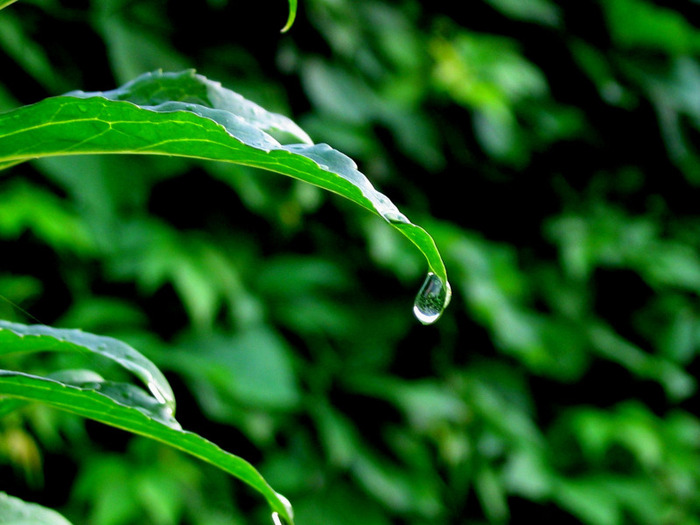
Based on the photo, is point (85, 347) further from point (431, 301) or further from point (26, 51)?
point (26, 51)

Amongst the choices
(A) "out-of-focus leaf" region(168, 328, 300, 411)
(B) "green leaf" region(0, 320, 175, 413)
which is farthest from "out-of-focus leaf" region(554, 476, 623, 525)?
(B) "green leaf" region(0, 320, 175, 413)

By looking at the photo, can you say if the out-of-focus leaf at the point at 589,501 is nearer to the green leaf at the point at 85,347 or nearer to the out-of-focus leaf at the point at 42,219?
the out-of-focus leaf at the point at 42,219

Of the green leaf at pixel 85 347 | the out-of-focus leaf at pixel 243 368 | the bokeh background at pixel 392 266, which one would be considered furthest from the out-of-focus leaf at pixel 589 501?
the green leaf at pixel 85 347

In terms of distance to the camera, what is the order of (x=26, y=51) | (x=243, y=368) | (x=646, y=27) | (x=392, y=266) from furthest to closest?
(x=646, y=27), (x=392, y=266), (x=243, y=368), (x=26, y=51)

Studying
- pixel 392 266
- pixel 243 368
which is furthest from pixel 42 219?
pixel 392 266

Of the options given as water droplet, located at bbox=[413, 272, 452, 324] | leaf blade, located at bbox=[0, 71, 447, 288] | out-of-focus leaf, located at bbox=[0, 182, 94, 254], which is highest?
leaf blade, located at bbox=[0, 71, 447, 288]

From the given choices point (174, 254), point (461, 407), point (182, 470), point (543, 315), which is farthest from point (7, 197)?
point (543, 315)

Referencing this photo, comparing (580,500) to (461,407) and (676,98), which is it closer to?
(461,407)

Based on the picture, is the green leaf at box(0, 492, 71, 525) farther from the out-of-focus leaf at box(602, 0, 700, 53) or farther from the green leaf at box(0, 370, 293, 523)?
the out-of-focus leaf at box(602, 0, 700, 53)
